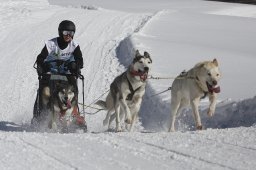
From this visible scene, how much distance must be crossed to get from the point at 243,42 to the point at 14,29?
23.3 feet

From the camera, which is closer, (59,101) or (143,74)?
(143,74)

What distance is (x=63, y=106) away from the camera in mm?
7469

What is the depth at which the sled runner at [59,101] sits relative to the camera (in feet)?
24.6

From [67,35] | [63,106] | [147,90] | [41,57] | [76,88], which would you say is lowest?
[147,90]

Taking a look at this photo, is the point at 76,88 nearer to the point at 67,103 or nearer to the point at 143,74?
the point at 67,103

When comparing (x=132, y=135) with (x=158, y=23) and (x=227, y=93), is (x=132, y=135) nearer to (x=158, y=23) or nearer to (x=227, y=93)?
(x=227, y=93)

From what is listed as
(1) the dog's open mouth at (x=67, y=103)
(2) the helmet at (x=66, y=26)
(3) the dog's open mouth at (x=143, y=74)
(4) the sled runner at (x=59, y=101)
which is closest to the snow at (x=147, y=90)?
(4) the sled runner at (x=59, y=101)

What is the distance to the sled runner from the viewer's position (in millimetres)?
7492

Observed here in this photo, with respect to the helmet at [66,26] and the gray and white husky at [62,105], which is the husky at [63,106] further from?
the helmet at [66,26]

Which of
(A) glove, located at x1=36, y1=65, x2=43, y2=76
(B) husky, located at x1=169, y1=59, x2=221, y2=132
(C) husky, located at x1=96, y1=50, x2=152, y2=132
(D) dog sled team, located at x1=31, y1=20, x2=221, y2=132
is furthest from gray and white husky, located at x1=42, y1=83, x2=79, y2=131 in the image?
(B) husky, located at x1=169, y1=59, x2=221, y2=132

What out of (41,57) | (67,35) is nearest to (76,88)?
(41,57)

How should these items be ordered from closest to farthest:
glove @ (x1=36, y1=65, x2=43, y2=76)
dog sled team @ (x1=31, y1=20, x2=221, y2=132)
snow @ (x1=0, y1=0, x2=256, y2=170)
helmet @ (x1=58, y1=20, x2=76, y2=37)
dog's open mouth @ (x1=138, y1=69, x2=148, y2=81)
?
snow @ (x1=0, y1=0, x2=256, y2=170)
dog sled team @ (x1=31, y1=20, x2=221, y2=132)
dog's open mouth @ (x1=138, y1=69, x2=148, y2=81)
glove @ (x1=36, y1=65, x2=43, y2=76)
helmet @ (x1=58, y1=20, x2=76, y2=37)

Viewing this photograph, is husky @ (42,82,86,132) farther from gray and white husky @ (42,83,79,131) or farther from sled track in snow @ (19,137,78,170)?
sled track in snow @ (19,137,78,170)

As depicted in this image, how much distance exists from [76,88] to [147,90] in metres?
3.05
